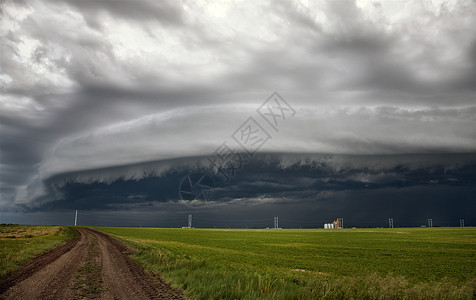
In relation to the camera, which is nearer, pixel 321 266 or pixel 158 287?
pixel 158 287

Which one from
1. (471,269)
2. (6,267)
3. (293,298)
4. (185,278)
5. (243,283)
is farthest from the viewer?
(471,269)

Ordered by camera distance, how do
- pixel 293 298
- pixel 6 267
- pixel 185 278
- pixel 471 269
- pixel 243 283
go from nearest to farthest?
1. pixel 293 298
2. pixel 243 283
3. pixel 185 278
4. pixel 6 267
5. pixel 471 269

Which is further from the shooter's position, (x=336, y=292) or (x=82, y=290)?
(x=82, y=290)

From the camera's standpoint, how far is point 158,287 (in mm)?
17531

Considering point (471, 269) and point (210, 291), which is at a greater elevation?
point (210, 291)

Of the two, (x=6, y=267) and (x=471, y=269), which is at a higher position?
(x=6, y=267)

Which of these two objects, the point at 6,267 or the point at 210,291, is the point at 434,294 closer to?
the point at 210,291

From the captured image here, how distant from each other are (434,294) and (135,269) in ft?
68.1

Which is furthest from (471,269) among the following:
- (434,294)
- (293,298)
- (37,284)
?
(37,284)

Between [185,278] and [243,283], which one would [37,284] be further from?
[243,283]

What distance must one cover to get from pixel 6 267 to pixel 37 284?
29.1 ft

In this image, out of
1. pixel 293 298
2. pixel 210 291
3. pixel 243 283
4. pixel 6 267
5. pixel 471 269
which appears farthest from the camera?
pixel 471 269

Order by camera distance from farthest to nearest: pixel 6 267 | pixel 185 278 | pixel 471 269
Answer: pixel 471 269
pixel 6 267
pixel 185 278

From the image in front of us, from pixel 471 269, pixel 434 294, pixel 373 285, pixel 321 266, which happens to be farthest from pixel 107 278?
pixel 471 269
